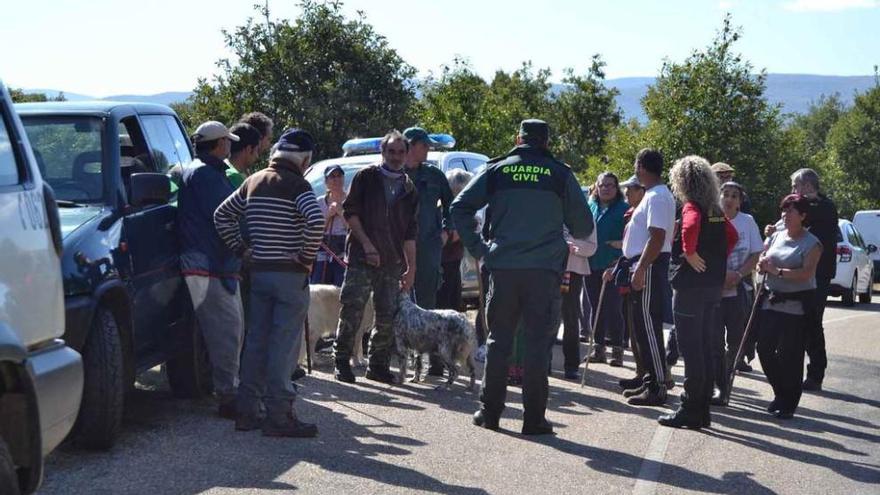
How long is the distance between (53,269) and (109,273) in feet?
7.23

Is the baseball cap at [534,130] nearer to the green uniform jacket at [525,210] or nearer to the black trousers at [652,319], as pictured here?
the green uniform jacket at [525,210]

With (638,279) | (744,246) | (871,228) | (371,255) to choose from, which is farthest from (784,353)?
(871,228)

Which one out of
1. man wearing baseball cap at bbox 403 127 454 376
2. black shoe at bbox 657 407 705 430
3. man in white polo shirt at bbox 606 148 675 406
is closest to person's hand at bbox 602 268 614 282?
man in white polo shirt at bbox 606 148 675 406

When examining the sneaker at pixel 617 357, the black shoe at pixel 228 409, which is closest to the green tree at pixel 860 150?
the sneaker at pixel 617 357

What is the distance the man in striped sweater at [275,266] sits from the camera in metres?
8.46

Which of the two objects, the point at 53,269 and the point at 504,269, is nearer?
the point at 53,269

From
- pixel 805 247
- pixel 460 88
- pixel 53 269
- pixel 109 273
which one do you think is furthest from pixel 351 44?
pixel 53 269

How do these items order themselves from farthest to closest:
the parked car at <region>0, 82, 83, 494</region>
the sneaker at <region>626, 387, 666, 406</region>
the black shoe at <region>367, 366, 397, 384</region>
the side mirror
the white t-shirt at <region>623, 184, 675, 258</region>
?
1. the black shoe at <region>367, 366, 397, 384</region>
2. the sneaker at <region>626, 387, 666, 406</region>
3. the white t-shirt at <region>623, 184, 675, 258</region>
4. the side mirror
5. the parked car at <region>0, 82, 83, 494</region>

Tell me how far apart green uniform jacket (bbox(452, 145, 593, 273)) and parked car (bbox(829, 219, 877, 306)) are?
1708 centimetres

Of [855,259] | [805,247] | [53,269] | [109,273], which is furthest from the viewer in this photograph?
[855,259]

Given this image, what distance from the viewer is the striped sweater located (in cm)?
845

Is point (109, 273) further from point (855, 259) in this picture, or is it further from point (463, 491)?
point (855, 259)

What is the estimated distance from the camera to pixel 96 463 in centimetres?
A: 745

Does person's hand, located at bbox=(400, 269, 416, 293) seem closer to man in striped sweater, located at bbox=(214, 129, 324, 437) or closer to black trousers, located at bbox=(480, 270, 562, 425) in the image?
black trousers, located at bbox=(480, 270, 562, 425)
